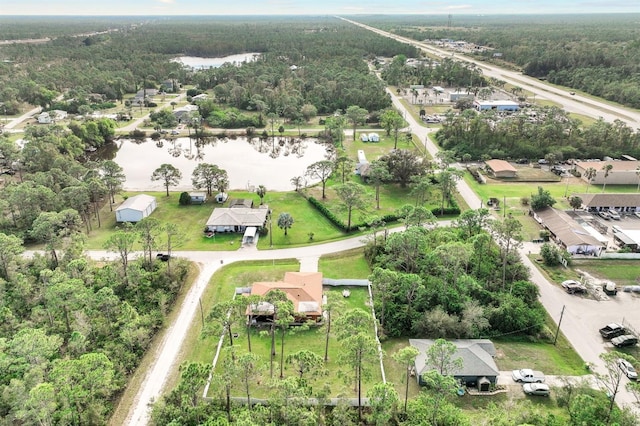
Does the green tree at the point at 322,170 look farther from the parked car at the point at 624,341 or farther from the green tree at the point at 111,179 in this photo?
the parked car at the point at 624,341

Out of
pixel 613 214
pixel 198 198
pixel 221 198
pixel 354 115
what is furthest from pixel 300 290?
pixel 354 115

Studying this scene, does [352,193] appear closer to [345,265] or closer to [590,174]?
[345,265]

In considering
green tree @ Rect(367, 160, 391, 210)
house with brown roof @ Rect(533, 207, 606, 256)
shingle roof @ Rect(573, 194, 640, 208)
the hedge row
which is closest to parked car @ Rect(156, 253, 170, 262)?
the hedge row

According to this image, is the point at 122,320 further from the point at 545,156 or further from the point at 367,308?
the point at 545,156

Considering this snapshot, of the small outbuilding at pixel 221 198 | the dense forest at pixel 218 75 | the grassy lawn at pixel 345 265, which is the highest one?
the dense forest at pixel 218 75

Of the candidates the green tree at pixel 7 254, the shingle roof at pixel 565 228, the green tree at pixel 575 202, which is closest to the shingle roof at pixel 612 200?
the green tree at pixel 575 202

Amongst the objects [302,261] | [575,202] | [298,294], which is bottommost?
[302,261]
